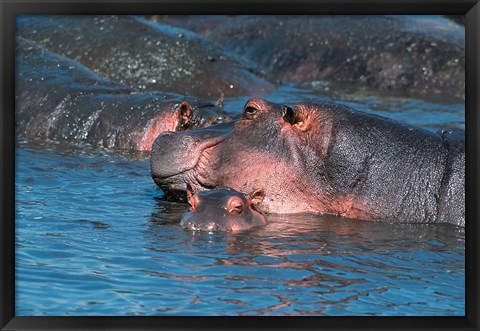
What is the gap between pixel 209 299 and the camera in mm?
6246

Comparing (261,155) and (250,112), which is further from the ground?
(250,112)

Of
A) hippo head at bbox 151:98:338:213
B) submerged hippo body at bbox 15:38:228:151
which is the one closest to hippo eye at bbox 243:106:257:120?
hippo head at bbox 151:98:338:213

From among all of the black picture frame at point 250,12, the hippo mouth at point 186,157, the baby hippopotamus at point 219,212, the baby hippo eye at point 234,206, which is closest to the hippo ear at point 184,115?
the hippo mouth at point 186,157

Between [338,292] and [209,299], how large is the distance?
764 mm

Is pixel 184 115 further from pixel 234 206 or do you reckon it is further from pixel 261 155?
pixel 234 206

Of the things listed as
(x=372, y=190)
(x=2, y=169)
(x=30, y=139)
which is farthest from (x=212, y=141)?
(x=30, y=139)

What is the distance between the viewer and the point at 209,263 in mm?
6977

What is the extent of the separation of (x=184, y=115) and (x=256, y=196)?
2940 mm

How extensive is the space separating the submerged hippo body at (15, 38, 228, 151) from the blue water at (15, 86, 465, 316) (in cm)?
192

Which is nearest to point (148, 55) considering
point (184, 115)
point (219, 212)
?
point (184, 115)

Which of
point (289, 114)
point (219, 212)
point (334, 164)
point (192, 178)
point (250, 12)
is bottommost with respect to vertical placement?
point (219, 212)

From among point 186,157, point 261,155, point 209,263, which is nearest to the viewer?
point 209,263

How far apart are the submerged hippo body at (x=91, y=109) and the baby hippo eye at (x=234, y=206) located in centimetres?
302

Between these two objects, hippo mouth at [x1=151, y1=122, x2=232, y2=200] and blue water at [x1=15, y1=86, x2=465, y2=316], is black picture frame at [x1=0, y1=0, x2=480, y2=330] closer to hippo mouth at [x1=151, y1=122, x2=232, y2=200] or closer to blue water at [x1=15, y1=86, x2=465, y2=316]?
blue water at [x1=15, y1=86, x2=465, y2=316]
